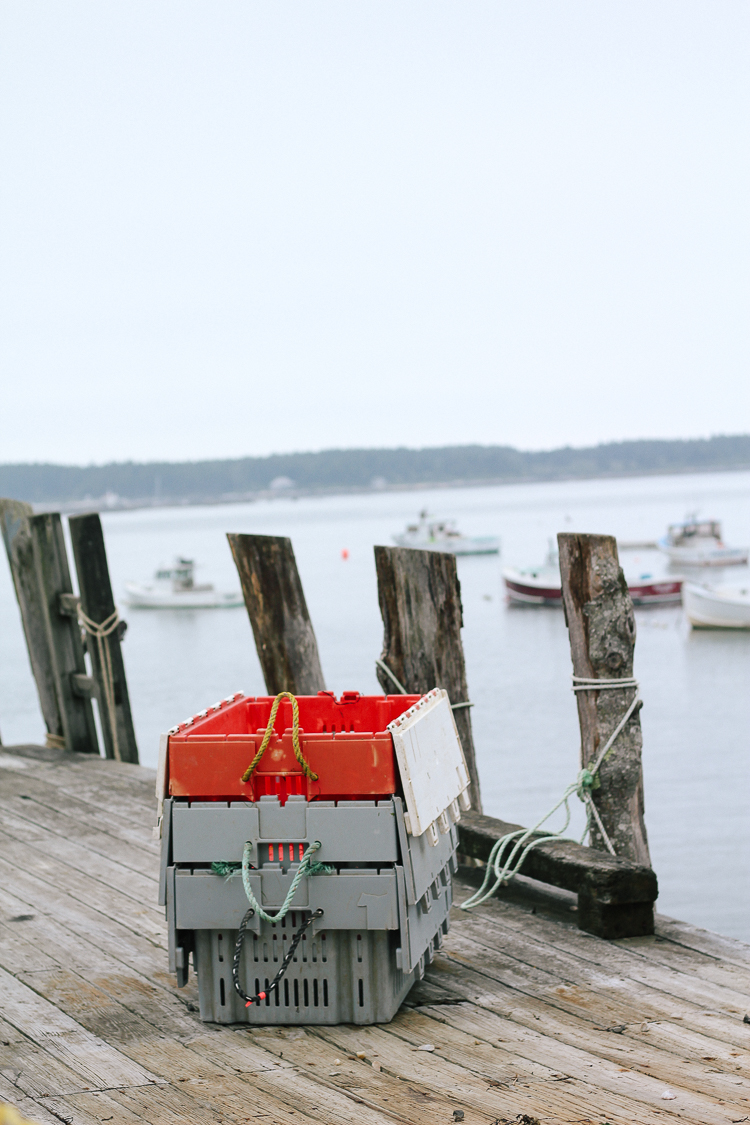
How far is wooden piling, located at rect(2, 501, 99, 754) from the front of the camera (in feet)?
28.3

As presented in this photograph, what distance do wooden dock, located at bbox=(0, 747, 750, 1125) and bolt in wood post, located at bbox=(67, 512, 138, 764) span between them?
10.9 feet

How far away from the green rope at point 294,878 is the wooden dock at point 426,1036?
0.42 metres

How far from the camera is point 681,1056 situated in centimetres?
335

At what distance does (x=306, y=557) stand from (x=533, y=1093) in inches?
4893

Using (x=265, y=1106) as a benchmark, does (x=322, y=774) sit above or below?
above

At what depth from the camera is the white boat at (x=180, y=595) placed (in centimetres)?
6769

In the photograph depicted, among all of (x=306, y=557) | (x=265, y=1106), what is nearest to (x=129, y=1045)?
(x=265, y=1106)

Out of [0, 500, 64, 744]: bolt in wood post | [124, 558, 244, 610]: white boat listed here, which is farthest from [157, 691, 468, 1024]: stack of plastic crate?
[124, 558, 244, 610]: white boat

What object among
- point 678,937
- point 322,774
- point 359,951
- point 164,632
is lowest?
point 164,632

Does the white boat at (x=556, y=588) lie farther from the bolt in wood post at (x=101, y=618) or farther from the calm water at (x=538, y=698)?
the bolt in wood post at (x=101, y=618)

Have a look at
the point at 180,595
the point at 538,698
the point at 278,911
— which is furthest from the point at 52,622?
the point at 180,595

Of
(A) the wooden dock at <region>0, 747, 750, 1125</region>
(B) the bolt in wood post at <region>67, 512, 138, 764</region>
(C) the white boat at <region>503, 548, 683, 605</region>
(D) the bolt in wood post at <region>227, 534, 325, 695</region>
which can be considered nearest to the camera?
(A) the wooden dock at <region>0, 747, 750, 1125</region>

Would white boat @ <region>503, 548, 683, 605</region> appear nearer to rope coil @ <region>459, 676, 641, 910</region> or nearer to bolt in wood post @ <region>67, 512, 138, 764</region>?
bolt in wood post @ <region>67, 512, 138, 764</region>

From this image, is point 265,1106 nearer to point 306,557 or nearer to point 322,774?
point 322,774
